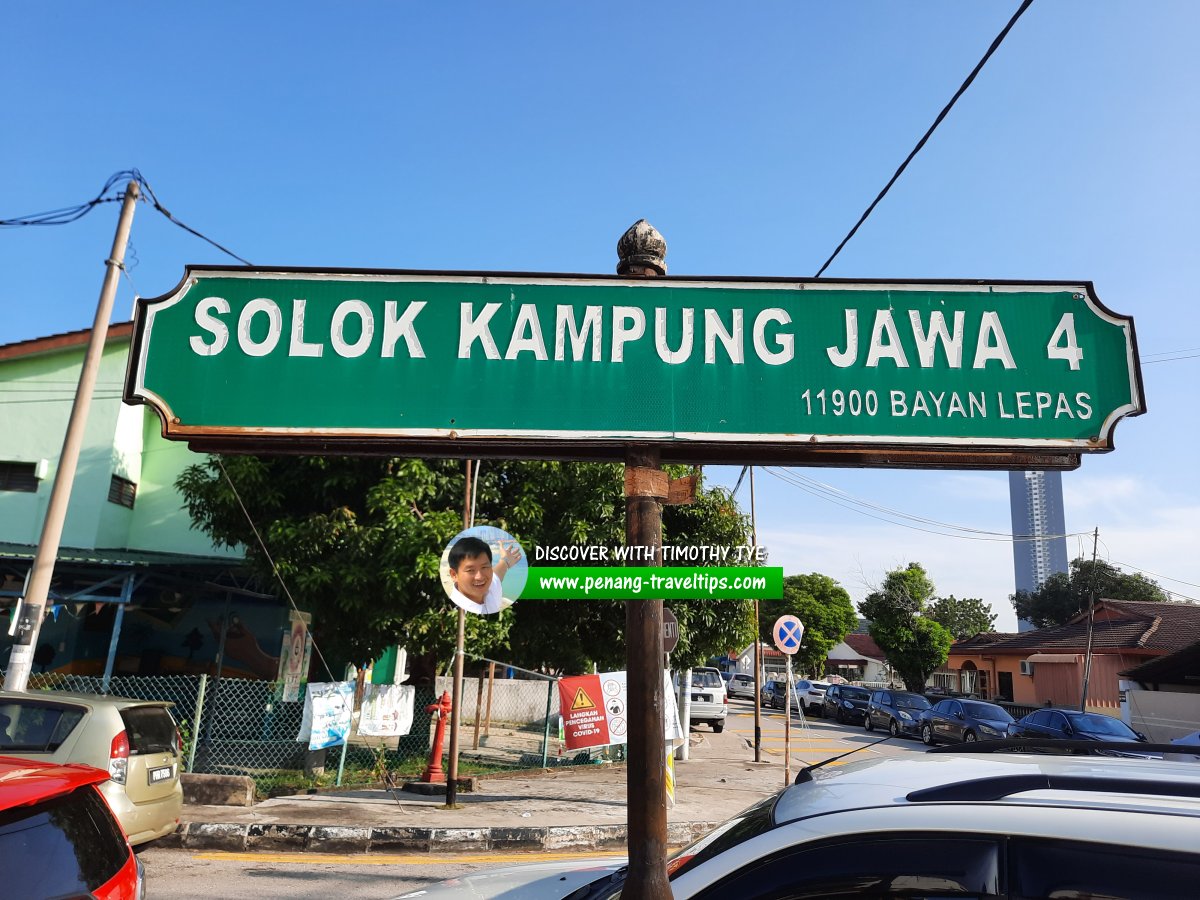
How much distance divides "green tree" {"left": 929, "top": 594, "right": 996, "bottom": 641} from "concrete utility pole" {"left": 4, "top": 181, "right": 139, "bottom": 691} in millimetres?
65243

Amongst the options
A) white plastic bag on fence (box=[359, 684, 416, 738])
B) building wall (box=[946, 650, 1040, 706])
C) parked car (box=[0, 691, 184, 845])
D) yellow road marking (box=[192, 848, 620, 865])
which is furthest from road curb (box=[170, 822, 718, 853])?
building wall (box=[946, 650, 1040, 706])

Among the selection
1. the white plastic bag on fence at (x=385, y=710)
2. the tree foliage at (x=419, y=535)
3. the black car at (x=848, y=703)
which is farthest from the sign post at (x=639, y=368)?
the black car at (x=848, y=703)

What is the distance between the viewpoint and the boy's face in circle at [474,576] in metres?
3.60

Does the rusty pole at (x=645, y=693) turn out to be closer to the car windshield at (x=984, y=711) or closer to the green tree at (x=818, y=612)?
the car windshield at (x=984, y=711)

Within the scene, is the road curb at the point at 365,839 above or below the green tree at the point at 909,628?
below

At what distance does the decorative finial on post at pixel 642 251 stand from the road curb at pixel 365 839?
19.5 feet

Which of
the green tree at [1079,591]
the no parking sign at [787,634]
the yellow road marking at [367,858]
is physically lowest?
the yellow road marking at [367,858]

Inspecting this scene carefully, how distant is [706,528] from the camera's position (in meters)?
13.7

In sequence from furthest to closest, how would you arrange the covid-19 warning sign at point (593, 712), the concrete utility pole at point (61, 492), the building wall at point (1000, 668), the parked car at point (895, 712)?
the building wall at point (1000, 668)
the parked car at point (895, 712)
the covid-19 warning sign at point (593, 712)
the concrete utility pole at point (61, 492)

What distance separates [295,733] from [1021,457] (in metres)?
12.5

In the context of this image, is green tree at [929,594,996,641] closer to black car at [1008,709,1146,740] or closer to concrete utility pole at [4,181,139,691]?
black car at [1008,709,1146,740]

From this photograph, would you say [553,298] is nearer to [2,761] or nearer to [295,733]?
[2,761]

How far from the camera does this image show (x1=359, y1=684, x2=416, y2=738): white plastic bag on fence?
37.4 ft

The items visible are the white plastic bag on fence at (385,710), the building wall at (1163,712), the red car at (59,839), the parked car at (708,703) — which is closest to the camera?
the red car at (59,839)
